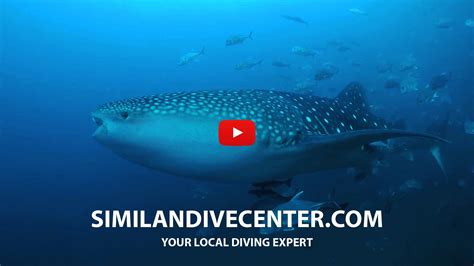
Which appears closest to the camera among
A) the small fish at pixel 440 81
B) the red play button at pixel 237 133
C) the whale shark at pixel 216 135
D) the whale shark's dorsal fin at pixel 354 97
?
the whale shark at pixel 216 135

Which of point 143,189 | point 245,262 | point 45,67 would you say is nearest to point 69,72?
point 45,67

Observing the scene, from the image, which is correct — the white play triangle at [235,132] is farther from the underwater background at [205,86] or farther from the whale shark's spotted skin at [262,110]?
the underwater background at [205,86]

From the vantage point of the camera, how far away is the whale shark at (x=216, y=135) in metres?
2.08

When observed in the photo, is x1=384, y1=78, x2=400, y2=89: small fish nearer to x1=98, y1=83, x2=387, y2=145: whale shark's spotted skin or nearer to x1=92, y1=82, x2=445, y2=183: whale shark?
x1=98, y1=83, x2=387, y2=145: whale shark's spotted skin

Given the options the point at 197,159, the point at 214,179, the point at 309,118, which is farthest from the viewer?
the point at 309,118

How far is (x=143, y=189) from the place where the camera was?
1644cm

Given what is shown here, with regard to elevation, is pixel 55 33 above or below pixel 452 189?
above

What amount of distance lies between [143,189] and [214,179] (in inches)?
582

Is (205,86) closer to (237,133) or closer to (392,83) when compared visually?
(392,83)

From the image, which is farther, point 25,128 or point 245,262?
point 25,128

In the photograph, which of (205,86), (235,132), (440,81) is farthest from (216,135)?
(205,86)

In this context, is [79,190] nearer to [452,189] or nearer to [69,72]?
[452,189]

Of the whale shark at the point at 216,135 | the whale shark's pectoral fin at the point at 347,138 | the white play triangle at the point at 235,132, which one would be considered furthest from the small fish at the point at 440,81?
the white play triangle at the point at 235,132

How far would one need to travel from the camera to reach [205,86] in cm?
5284
